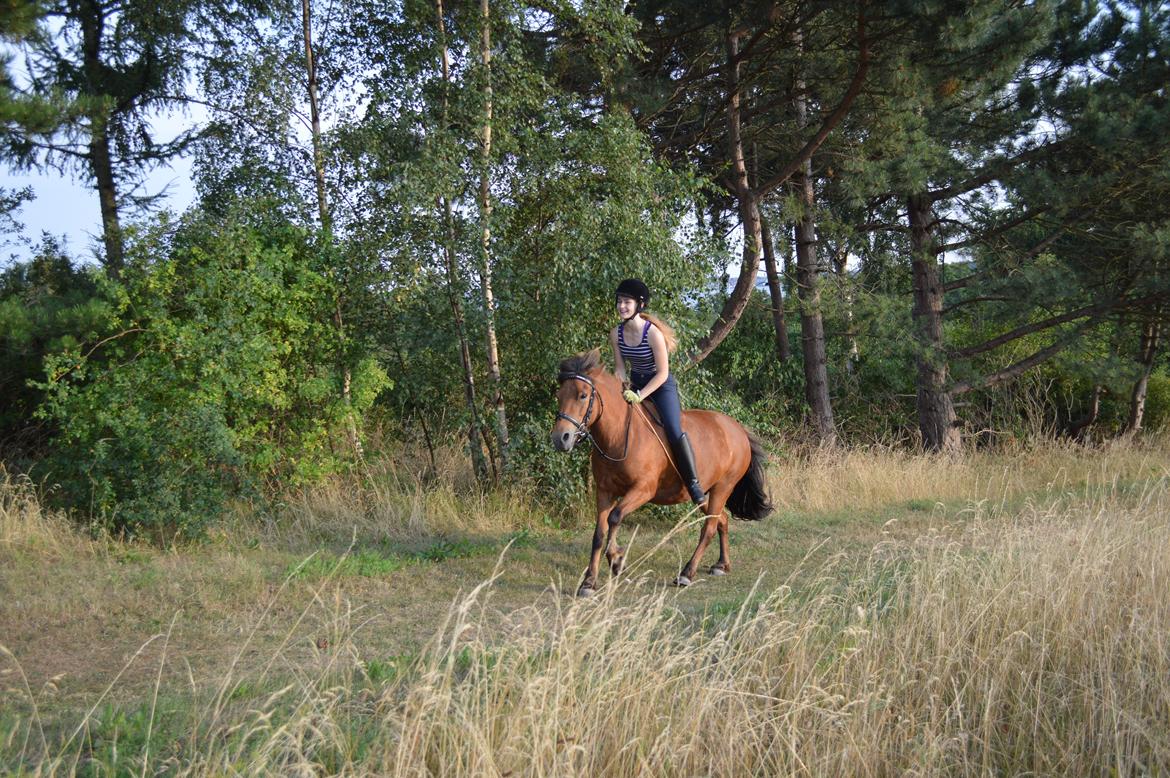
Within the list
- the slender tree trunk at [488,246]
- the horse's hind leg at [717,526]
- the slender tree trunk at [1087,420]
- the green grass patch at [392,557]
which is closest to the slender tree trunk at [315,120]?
the slender tree trunk at [488,246]

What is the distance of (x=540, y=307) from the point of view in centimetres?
1055

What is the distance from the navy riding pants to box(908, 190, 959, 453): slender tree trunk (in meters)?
9.89

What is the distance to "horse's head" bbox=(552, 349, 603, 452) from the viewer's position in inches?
271

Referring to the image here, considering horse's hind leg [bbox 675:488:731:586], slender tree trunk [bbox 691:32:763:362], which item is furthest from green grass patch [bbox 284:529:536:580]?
slender tree trunk [bbox 691:32:763:362]

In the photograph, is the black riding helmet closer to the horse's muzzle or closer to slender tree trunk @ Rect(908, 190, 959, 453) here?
the horse's muzzle

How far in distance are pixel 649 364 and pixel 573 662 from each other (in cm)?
423

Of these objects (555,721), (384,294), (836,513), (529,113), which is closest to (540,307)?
(384,294)

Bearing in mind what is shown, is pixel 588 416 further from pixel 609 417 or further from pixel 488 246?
pixel 488 246

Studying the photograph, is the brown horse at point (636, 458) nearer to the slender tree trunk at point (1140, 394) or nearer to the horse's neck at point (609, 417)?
the horse's neck at point (609, 417)

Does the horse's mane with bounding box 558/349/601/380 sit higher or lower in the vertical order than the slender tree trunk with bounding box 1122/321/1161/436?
higher

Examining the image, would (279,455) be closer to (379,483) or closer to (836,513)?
(379,483)

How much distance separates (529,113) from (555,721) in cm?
927

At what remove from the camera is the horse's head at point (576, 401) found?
6.88m

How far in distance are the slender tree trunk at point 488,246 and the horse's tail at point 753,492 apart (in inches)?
116
